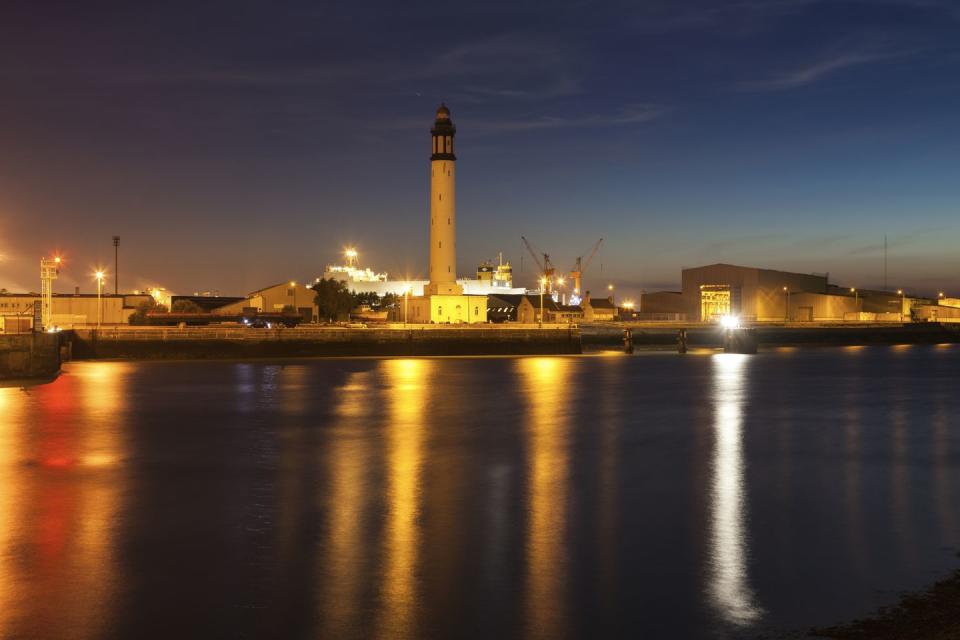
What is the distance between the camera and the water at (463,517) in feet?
28.0

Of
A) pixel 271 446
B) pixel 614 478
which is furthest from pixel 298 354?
pixel 614 478

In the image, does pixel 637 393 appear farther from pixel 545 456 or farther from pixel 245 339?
pixel 245 339

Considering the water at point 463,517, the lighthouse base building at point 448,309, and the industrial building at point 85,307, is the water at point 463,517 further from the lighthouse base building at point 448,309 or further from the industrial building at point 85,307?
the industrial building at point 85,307

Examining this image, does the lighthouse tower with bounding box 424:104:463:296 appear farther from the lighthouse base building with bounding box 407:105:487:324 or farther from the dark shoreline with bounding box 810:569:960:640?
the dark shoreline with bounding box 810:569:960:640

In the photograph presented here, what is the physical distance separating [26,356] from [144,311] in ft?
138

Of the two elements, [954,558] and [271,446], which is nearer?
[954,558]

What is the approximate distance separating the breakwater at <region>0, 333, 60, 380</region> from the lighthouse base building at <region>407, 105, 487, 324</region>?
4075 cm

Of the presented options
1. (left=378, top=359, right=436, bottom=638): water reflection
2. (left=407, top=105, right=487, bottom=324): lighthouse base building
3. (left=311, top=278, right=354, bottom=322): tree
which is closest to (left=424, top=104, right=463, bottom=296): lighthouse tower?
(left=407, top=105, right=487, bottom=324): lighthouse base building

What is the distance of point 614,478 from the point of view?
16.2 m

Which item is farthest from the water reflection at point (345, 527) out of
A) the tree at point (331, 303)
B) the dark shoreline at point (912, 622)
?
the tree at point (331, 303)

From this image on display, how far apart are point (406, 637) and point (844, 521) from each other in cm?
751

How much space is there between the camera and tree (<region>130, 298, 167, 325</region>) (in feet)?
239

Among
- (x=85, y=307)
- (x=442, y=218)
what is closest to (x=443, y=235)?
(x=442, y=218)

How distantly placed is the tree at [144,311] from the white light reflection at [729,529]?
57678 millimetres
